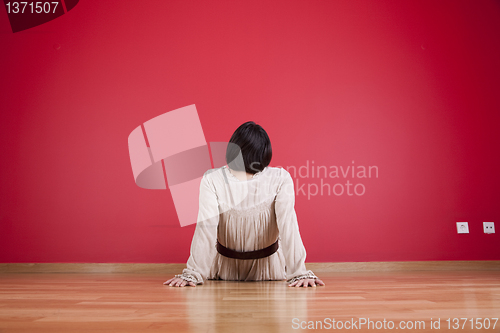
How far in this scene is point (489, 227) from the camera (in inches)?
122

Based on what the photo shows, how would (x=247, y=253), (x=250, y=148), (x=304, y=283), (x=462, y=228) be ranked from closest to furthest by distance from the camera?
(x=304, y=283)
(x=250, y=148)
(x=247, y=253)
(x=462, y=228)

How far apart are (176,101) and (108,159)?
71cm

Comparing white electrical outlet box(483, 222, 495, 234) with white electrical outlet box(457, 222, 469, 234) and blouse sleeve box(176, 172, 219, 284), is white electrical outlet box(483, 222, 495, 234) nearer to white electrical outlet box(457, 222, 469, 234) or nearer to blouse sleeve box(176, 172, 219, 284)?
white electrical outlet box(457, 222, 469, 234)

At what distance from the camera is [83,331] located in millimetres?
820

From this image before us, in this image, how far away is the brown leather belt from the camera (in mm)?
1959

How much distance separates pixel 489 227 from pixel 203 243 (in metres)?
2.54

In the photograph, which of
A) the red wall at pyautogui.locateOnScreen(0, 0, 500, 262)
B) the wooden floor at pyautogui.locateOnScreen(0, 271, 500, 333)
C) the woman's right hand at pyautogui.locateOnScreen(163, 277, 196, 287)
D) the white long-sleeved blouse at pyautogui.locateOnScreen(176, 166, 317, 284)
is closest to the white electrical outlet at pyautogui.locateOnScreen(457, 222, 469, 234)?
the red wall at pyautogui.locateOnScreen(0, 0, 500, 262)

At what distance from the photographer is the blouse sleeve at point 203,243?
5.83 ft

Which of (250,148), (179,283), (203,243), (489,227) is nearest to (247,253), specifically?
(203,243)

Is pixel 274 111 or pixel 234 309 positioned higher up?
pixel 274 111

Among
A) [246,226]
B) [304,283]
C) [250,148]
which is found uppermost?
[250,148]

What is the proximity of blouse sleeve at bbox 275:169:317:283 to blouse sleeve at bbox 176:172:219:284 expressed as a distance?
32 centimetres

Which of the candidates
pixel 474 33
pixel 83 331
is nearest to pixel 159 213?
pixel 83 331

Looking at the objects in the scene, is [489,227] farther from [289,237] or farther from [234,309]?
[234,309]
